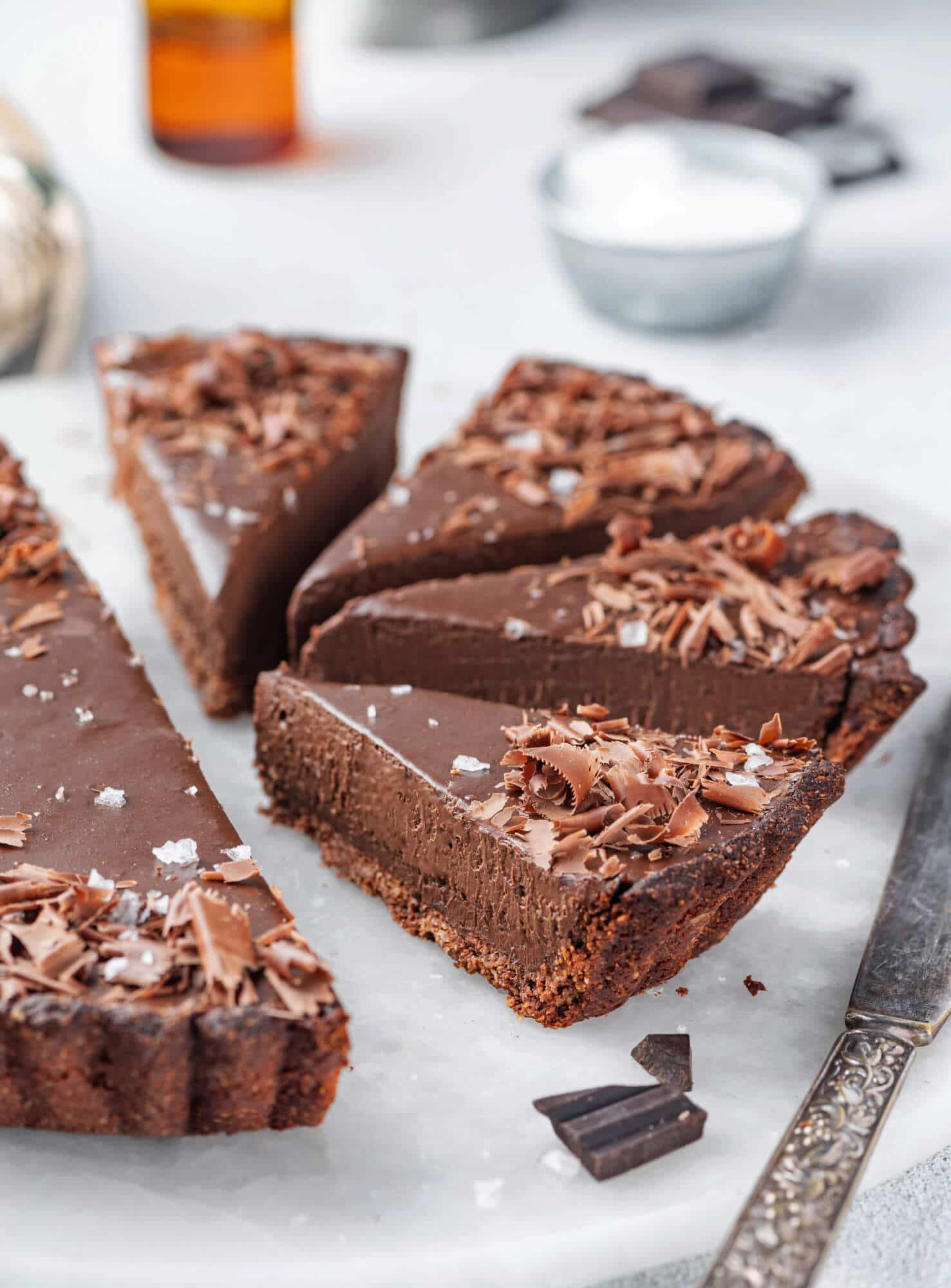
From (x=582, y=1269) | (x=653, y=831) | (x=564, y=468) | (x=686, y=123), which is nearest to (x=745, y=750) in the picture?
(x=653, y=831)

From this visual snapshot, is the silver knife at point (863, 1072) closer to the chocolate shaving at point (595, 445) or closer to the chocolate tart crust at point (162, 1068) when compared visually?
the chocolate tart crust at point (162, 1068)

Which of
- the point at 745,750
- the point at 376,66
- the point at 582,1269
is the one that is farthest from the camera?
the point at 376,66

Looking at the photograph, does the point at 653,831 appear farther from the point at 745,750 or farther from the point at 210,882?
the point at 210,882

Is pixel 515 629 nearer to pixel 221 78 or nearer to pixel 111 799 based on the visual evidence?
pixel 111 799

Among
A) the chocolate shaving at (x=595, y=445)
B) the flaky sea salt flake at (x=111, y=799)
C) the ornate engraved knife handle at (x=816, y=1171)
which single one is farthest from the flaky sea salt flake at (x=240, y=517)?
the ornate engraved knife handle at (x=816, y=1171)

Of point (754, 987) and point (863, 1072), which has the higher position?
point (863, 1072)

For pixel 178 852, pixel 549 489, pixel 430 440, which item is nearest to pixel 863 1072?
pixel 178 852
